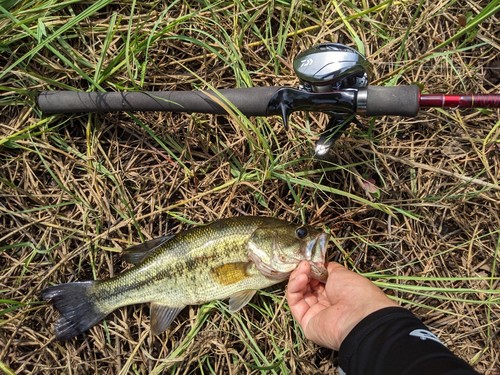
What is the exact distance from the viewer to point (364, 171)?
3.17 metres

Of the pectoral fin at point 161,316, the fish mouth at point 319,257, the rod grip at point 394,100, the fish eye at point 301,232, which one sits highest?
the rod grip at point 394,100

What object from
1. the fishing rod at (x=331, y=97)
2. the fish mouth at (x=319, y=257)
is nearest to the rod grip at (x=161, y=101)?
the fishing rod at (x=331, y=97)

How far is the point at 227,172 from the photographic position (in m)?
3.20

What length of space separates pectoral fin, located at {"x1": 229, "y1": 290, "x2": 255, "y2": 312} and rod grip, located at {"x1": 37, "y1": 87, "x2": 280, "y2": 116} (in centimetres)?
112

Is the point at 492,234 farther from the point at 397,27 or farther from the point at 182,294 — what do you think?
the point at 182,294

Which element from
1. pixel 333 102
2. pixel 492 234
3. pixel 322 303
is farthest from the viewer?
pixel 492 234

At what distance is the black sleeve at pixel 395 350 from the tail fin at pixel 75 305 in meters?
1.59

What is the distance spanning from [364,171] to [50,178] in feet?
7.06

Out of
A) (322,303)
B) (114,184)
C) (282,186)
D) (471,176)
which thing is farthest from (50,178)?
(471,176)

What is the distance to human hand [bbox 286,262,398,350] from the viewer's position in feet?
8.48

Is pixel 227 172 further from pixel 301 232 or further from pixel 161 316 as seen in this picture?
pixel 161 316

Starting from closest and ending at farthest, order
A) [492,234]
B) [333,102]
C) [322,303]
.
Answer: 1. [333,102]
2. [322,303]
3. [492,234]

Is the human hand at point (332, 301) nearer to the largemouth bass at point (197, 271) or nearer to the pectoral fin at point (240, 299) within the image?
the largemouth bass at point (197, 271)

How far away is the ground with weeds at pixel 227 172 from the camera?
3.10m
